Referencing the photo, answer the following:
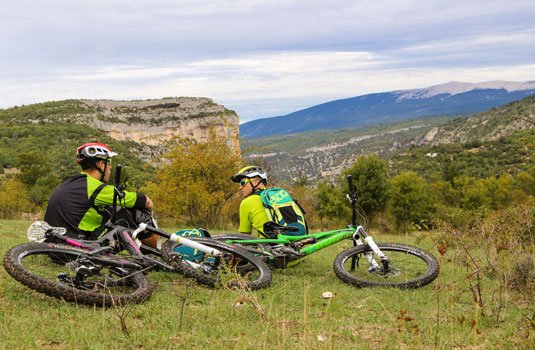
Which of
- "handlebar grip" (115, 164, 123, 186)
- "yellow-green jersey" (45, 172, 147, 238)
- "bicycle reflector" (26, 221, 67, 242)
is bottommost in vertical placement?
"bicycle reflector" (26, 221, 67, 242)

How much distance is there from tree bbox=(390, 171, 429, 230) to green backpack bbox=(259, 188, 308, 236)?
136ft

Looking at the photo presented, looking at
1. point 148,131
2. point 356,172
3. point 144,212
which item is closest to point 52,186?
point 356,172

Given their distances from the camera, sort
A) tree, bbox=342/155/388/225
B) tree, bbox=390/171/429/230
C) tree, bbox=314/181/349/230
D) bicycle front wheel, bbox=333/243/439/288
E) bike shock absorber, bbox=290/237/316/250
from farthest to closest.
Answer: tree, bbox=390/171/429/230, tree, bbox=314/181/349/230, tree, bbox=342/155/388/225, bike shock absorber, bbox=290/237/316/250, bicycle front wheel, bbox=333/243/439/288

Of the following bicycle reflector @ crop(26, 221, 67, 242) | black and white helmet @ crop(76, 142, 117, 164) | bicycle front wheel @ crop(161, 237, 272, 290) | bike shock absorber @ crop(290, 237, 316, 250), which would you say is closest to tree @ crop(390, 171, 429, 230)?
bike shock absorber @ crop(290, 237, 316, 250)

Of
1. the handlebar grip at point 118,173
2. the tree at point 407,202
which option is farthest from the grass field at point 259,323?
the tree at point 407,202

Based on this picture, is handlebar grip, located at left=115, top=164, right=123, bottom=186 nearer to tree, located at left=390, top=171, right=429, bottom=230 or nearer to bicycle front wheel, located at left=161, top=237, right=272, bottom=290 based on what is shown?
bicycle front wheel, located at left=161, top=237, right=272, bottom=290

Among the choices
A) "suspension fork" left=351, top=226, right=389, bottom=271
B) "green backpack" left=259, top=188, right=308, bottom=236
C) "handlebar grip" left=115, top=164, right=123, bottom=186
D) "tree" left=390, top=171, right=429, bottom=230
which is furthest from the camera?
"tree" left=390, top=171, right=429, bottom=230

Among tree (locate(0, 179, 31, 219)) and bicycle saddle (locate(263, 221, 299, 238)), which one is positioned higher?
bicycle saddle (locate(263, 221, 299, 238))

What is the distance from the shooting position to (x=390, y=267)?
258 inches

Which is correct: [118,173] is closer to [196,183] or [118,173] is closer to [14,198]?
[196,183]

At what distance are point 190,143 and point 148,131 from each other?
114 m

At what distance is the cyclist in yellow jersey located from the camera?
7.21 meters

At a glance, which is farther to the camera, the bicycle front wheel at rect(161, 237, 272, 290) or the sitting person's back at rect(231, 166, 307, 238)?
the sitting person's back at rect(231, 166, 307, 238)

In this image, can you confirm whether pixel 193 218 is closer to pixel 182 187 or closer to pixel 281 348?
pixel 182 187
